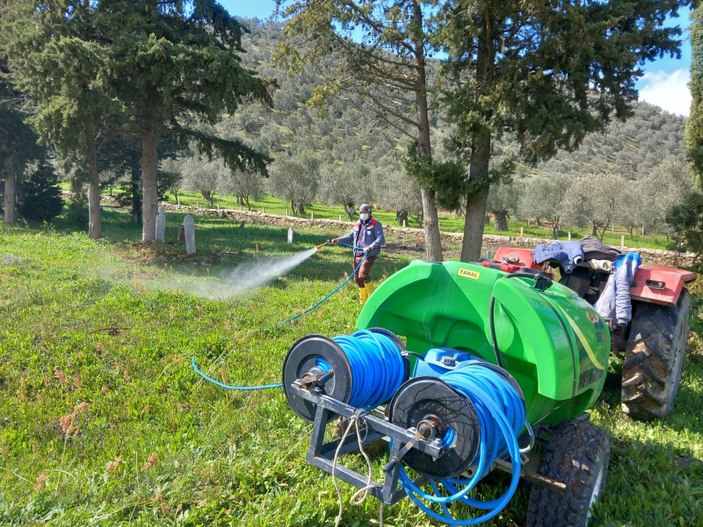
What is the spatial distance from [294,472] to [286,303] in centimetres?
602

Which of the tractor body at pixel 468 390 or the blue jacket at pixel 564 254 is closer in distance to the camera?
the tractor body at pixel 468 390

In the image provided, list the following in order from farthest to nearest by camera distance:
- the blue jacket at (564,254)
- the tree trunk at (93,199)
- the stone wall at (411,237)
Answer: the stone wall at (411,237)
the tree trunk at (93,199)
the blue jacket at (564,254)

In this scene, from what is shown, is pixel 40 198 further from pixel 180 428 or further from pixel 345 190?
pixel 345 190

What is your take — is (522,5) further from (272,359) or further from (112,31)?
(112,31)

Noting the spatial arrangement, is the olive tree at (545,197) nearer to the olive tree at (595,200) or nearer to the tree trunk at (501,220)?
the olive tree at (595,200)

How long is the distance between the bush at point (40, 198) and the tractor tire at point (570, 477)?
2843 cm

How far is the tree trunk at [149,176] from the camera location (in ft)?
60.4

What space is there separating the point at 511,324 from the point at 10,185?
2739 cm

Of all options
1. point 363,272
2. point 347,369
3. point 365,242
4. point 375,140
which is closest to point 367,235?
point 365,242

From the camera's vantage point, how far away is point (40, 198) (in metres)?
25.7

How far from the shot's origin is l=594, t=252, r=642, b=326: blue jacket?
5.05 metres

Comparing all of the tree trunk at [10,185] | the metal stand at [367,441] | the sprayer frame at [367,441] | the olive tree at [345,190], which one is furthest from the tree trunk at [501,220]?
the metal stand at [367,441]

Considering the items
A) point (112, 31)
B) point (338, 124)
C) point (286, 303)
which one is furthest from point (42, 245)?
point (338, 124)

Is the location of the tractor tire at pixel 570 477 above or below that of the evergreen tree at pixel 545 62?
below
